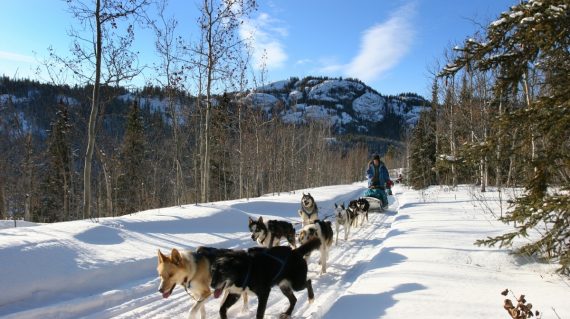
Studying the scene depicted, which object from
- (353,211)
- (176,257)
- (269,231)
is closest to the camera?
(176,257)

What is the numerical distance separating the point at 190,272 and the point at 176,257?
299mm

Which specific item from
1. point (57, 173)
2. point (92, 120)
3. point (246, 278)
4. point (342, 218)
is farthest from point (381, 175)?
point (57, 173)

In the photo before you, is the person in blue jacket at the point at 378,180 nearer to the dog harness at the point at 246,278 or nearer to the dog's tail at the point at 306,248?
the dog's tail at the point at 306,248

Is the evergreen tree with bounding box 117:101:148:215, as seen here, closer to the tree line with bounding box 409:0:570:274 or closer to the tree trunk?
the tree trunk

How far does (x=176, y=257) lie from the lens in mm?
4129

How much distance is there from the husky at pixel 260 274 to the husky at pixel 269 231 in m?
2.21

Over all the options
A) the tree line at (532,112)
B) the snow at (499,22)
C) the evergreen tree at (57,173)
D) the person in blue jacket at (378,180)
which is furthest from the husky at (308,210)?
the evergreen tree at (57,173)

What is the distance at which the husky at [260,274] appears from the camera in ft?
13.9

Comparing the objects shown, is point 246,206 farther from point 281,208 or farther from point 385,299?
point 385,299

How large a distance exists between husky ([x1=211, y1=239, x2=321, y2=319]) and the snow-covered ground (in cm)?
44

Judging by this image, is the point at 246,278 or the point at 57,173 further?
the point at 57,173

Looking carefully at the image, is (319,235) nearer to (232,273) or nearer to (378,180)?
(232,273)

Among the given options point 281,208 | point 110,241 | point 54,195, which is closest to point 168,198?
point 54,195

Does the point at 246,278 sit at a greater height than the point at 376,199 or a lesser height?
lesser
